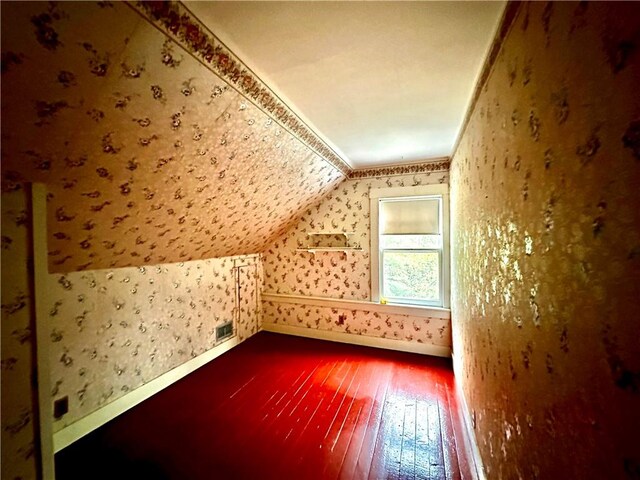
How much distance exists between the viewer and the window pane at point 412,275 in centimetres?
313

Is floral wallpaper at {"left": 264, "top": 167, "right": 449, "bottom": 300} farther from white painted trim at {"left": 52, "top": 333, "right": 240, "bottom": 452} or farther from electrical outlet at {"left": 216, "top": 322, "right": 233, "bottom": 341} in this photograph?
white painted trim at {"left": 52, "top": 333, "right": 240, "bottom": 452}

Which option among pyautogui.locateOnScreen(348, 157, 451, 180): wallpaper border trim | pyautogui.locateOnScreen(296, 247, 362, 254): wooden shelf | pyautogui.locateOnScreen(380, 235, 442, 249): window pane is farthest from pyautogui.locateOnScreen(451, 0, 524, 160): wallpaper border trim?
pyautogui.locateOnScreen(296, 247, 362, 254): wooden shelf

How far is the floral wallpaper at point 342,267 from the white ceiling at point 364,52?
4.29 feet

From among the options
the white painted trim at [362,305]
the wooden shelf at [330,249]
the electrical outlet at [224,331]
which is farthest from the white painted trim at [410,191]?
the electrical outlet at [224,331]

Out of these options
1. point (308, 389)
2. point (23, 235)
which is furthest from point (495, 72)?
point (308, 389)

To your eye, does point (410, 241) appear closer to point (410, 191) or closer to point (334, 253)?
point (410, 191)

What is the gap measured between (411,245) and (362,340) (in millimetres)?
1393

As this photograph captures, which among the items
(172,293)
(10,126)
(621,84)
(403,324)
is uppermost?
(10,126)

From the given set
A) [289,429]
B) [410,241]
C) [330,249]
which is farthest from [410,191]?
[289,429]

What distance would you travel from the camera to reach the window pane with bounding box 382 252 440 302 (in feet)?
10.3

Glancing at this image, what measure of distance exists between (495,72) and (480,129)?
1.13 ft

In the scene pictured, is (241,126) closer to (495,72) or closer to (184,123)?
(184,123)

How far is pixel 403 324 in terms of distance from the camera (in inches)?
125

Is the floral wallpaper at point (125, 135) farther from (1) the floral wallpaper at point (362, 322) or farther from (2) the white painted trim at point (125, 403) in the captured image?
(1) the floral wallpaper at point (362, 322)
